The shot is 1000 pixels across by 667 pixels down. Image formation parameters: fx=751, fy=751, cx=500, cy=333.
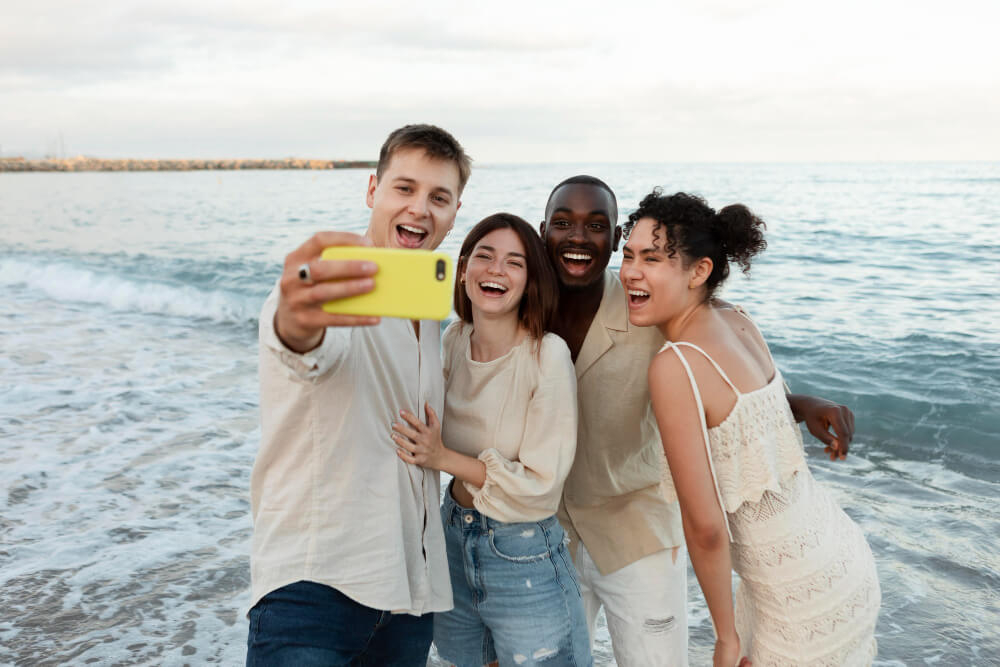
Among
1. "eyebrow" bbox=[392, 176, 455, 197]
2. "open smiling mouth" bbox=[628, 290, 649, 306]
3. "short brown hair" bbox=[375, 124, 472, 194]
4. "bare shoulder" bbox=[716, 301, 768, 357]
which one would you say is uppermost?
"short brown hair" bbox=[375, 124, 472, 194]

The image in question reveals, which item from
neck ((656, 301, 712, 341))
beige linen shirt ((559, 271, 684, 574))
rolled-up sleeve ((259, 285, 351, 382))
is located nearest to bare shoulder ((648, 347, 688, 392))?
neck ((656, 301, 712, 341))

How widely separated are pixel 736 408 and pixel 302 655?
5.00 ft

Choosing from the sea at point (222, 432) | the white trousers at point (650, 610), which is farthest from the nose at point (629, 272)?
the sea at point (222, 432)

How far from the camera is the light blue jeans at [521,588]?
2596 mm

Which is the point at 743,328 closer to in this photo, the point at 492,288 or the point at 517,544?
the point at 492,288

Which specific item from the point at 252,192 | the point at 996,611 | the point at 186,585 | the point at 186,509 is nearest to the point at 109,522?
the point at 186,509

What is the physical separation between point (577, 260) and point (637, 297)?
1.75 ft

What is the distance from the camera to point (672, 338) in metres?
2.78

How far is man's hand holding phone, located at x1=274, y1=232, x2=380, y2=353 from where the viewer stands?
151 centimetres

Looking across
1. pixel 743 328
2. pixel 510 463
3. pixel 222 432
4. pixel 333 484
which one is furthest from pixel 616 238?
pixel 222 432

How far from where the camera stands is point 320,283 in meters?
1.54

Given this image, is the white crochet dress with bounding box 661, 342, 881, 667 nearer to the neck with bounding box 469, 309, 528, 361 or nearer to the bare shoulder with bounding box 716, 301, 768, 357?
the bare shoulder with bounding box 716, 301, 768, 357

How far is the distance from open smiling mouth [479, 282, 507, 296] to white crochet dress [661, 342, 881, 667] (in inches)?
24.6

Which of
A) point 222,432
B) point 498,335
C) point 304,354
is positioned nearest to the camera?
point 304,354
